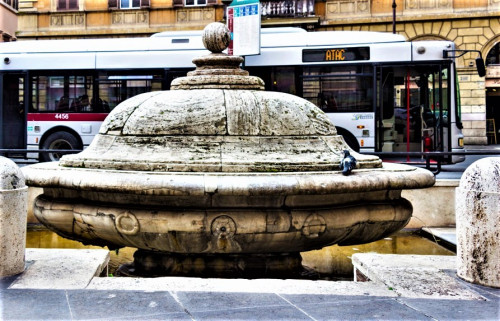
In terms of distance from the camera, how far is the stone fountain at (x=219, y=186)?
13.6ft

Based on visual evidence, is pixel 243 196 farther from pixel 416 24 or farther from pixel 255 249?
pixel 416 24

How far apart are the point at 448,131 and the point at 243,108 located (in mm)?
11142

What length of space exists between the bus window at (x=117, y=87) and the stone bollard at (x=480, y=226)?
40.5 ft

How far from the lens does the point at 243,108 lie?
4.82 metres

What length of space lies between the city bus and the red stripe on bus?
0.09ft

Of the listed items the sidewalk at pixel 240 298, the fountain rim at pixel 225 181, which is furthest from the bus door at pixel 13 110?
the sidewalk at pixel 240 298

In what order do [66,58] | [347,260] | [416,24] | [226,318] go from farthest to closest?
[416,24] → [66,58] → [347,260] → [226,318]

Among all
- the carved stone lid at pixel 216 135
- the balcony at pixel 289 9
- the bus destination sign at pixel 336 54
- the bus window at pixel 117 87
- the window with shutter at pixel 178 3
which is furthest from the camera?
the window with shutter at pixel 178 3

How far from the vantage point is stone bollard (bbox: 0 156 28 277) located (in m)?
4.03

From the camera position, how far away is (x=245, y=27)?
14.9 m

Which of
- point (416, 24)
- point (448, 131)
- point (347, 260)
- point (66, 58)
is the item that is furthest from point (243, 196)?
point (416, 24)

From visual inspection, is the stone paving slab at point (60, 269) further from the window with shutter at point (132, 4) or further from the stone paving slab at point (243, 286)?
the window with shutter at point (132, 4)

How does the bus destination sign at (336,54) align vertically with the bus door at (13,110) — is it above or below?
above

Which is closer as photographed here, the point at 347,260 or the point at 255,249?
the point at 255,249
